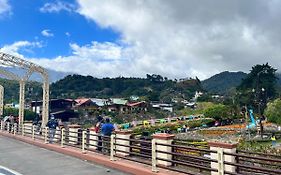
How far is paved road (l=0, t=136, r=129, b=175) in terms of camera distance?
11578mm

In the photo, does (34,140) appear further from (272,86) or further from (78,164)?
(272,86)

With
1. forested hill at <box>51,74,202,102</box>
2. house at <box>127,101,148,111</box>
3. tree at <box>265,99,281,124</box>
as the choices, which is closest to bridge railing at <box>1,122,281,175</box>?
tree at <box>265,99,281,124</box>

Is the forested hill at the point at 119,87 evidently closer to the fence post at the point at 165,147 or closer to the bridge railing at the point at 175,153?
the bridge railing at the point at 175,153

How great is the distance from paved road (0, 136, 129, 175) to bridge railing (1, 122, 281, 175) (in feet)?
2.62

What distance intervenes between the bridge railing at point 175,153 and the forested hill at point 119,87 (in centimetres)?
14057

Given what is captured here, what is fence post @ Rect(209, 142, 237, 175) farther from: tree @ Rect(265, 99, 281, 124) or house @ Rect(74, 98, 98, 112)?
house @ Rect(74, 98, 98, 112)

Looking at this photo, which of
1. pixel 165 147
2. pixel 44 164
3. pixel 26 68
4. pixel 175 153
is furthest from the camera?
pixel 26 68

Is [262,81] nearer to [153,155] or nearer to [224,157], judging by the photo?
[153,155]

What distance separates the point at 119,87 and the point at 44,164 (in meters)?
174

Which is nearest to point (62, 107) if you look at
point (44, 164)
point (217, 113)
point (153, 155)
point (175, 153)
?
point (217, 113)

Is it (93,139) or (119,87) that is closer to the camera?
(93,139)

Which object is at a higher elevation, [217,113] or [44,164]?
[217,113]

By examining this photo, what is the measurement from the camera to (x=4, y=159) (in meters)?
14.9

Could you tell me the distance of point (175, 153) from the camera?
9.68 meters
